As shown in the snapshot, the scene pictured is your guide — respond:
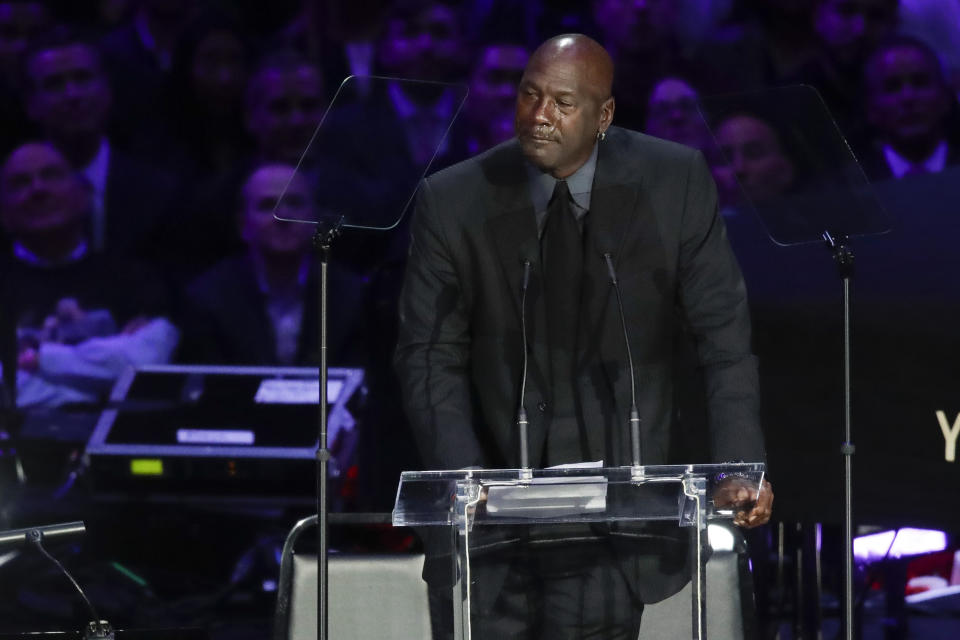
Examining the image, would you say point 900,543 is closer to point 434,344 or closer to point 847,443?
point 847,443

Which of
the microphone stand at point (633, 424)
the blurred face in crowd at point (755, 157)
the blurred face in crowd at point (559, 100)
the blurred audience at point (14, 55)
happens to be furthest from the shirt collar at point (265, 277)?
the microphone stand at point (633, 424)

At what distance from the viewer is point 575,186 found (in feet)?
9.61

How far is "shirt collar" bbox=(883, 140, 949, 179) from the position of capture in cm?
504

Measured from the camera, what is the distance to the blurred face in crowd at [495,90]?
5328 millimetres

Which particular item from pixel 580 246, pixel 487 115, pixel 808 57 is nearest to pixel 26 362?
pixel 487 115

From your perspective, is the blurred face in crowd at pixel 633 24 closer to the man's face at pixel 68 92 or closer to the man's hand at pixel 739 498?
the man's face at pixel 68 92

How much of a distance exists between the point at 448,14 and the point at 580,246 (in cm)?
287

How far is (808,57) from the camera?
542cm

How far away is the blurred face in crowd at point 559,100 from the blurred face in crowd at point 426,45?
2694mm

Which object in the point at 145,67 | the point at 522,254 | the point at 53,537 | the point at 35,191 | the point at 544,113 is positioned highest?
the point at 145,67

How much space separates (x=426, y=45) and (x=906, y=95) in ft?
5.25

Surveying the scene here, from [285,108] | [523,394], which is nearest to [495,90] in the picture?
[285,108]

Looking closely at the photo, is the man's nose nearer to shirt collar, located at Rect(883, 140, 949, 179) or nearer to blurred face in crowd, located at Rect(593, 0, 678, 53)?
shirt collar, located at Rect(883, 140, 949, 179)

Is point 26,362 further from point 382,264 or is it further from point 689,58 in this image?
point 689,58
